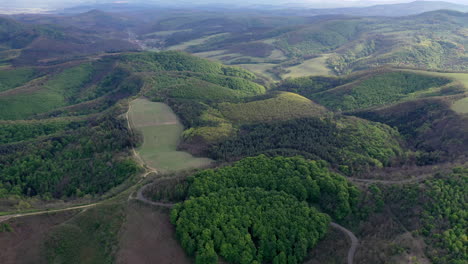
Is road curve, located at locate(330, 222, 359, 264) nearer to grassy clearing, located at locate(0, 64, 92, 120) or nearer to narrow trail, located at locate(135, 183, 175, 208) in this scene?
narrow trail, located at locate(135, 183, 175, 208)

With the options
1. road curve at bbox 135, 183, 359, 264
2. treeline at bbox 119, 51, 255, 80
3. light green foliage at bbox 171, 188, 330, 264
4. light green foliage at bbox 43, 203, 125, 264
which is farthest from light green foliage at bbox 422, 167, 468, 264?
treeline at bbox 119, 51, 255, 80

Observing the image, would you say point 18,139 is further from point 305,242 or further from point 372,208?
point 372,208

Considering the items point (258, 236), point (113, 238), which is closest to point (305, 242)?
Answer: point (258, 236)

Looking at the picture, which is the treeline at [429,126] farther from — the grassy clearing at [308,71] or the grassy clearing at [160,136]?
the grassy clearing at [308,71]

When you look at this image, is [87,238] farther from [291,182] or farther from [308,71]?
[308,71]

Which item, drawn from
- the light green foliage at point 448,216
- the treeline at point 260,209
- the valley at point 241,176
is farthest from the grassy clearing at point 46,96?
the light green foliage at point 448,216

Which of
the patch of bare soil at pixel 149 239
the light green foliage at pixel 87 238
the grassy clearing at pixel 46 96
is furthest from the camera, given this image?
the grassy clearing at pixel 46 96
